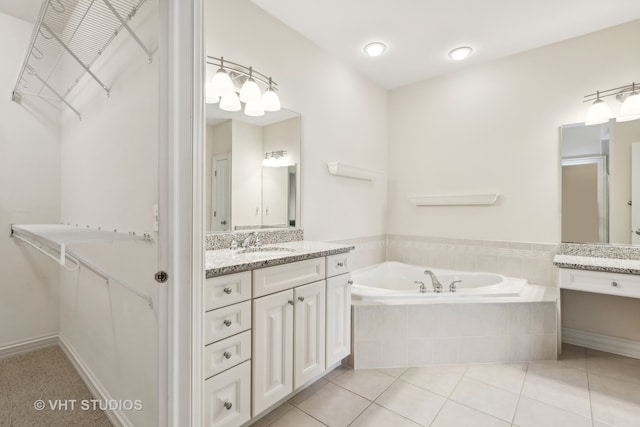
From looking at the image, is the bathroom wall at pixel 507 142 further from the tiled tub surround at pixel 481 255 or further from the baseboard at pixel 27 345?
the baseboard at pixel 27 345

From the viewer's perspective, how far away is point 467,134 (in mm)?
3098

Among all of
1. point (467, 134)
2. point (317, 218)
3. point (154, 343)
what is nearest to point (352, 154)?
point (317, 218)

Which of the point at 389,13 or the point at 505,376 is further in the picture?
the point at 389,13

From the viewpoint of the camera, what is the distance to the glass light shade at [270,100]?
86.7 inches

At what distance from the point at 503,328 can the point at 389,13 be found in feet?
8.12

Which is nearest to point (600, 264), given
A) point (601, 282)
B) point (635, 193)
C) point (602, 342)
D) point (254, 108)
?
point (601, 282)

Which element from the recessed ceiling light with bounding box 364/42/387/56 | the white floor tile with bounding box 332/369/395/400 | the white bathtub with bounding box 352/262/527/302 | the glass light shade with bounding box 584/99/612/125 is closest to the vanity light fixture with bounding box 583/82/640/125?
the glass light shade with bounding box 584/99/612/125

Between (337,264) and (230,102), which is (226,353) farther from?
(230,102)

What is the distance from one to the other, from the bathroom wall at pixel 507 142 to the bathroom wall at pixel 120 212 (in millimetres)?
2757

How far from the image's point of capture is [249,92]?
2.11 metres

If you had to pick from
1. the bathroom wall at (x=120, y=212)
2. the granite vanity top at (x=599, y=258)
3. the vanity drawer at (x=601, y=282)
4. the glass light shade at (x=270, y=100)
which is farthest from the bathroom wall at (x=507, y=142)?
the bathroom wall at (x=120, y=212)

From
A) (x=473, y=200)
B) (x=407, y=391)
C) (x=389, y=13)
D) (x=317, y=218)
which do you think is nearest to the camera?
(x=407, y=391)

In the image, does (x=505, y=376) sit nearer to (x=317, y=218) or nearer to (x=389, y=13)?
(x=317, y=218)

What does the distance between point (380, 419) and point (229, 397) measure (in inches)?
32.9
